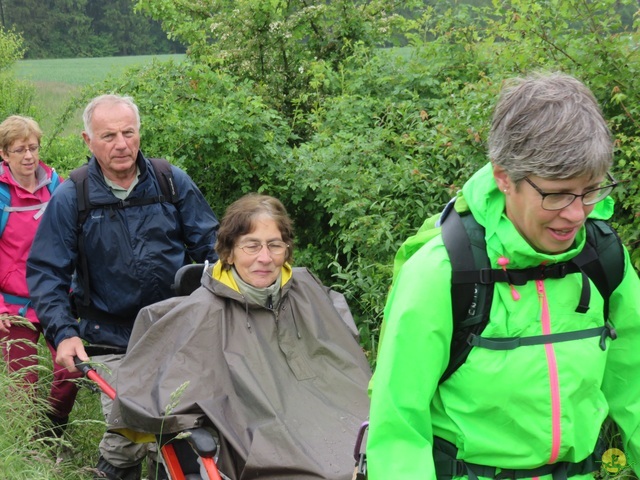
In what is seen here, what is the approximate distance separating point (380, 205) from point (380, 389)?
4180mm

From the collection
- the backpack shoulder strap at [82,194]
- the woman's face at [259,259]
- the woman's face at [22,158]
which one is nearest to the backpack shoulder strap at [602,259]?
the woman's face at [259,259]

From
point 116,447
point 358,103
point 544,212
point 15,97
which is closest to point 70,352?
point 116,447

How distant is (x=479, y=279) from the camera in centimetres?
209

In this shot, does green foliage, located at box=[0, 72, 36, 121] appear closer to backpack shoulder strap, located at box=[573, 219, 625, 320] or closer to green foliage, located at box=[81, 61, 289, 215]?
green foliage, located at box=[81, 61, 289, 215]

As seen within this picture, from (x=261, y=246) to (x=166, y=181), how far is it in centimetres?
91

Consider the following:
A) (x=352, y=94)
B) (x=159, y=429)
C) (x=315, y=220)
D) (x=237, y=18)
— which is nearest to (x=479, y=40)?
(x=352, y=94)

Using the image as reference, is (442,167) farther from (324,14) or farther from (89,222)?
(324,14)

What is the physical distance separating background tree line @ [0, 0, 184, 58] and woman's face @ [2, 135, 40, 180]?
5224 cm

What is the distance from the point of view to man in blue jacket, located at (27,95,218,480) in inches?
188

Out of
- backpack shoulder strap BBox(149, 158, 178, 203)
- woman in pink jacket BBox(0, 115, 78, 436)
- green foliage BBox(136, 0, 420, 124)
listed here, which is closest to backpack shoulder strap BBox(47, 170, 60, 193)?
woman in pink jacket BBox(0, 115, 78, 436)

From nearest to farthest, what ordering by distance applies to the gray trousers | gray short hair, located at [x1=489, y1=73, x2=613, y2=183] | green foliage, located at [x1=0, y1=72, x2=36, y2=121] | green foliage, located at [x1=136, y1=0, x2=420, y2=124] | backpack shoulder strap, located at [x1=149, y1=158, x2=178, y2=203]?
gray short hair, located at [x1=489, y1=73, x2=613, y2=183], the gray trousers, backpack shoulder strap, located at [x1=149, y1=158, x2=178, y2=203], green foliage, located at [x1=136, y1=0, x2=420, y2=124], green foliage, located at [x1=0, y1=72, x2=36, y2=121]

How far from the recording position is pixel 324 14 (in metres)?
9.70

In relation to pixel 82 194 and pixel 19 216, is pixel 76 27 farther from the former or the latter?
pixel 82 194

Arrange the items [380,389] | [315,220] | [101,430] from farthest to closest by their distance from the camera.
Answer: [315,220], [101,430], [380,389]
